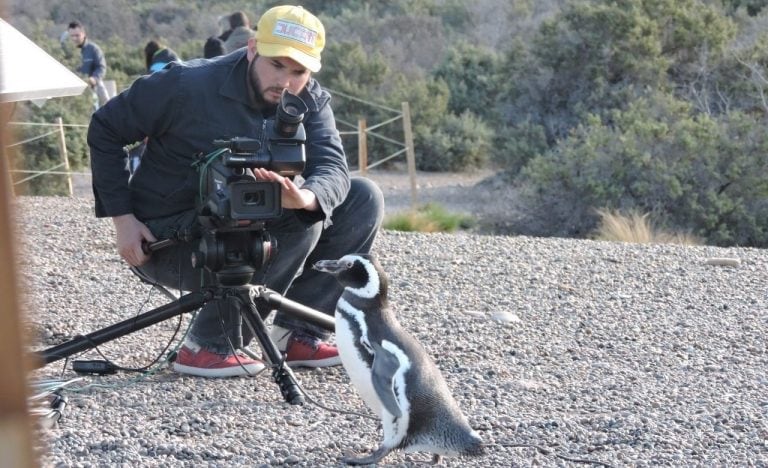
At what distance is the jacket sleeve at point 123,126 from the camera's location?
137 inches

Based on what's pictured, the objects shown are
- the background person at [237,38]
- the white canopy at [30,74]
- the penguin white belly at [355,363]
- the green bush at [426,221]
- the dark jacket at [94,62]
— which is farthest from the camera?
the dark jacket at [94,62]

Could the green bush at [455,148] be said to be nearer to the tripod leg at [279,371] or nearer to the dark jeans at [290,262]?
the dark jeans at [290,262]

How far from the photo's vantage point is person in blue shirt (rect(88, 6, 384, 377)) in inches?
137

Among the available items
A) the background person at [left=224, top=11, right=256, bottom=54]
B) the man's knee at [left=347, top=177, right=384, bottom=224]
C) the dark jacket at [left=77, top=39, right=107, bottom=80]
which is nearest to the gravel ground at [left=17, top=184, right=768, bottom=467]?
the man's knee at [left=347, top=177, right=384, bottom=224]

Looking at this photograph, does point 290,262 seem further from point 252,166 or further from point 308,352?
point 252,166

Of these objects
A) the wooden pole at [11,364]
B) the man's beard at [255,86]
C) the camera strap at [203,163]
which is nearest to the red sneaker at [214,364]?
the camera strap at [203,163]

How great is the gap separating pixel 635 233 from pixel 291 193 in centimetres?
576

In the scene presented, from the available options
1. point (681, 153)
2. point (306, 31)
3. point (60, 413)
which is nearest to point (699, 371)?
point (306, 31)

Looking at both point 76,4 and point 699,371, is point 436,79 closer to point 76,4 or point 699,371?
point 76,4

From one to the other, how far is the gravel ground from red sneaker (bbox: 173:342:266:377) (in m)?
0.04

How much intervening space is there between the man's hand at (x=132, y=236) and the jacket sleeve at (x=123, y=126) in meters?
0.03

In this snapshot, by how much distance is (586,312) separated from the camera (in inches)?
198

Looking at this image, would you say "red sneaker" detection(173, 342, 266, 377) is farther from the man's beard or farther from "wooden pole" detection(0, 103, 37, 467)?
"wooden pole" detection(0, 103, 37, 467)

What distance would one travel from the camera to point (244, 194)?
315 centimetres
